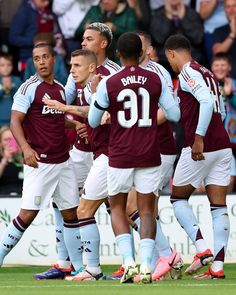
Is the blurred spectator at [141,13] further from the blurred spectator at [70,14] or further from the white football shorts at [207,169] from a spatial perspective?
the white football shorts at [207,169]

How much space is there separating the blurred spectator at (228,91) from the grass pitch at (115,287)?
4880 mm

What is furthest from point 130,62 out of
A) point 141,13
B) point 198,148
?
point 141,13

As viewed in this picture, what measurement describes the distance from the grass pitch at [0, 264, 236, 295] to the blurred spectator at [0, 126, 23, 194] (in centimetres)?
456

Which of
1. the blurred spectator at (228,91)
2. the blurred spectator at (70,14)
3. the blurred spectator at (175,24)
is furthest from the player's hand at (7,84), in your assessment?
the blurred spectator at (228,91)

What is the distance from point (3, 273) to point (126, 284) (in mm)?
3519

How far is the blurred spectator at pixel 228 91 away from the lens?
1708cm

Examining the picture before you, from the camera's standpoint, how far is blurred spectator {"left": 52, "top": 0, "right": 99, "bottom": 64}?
17938mm

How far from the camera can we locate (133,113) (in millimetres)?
10977

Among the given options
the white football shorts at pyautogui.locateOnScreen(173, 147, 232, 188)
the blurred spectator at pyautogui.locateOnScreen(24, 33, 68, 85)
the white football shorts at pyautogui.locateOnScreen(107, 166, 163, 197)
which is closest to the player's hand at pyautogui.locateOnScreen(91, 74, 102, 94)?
the white football shorts at pyautogui.locateOnScreen(107, 166, 163, 197)

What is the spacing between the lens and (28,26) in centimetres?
1775

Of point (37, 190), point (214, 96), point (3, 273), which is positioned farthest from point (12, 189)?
point (214, 96)

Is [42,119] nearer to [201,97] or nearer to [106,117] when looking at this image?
[106,117]

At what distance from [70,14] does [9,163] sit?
8.23ft

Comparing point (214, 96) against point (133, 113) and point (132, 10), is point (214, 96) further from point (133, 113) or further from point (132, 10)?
point (132, 10)
